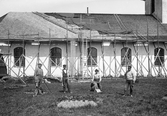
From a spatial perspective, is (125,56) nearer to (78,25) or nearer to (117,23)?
(117,23)

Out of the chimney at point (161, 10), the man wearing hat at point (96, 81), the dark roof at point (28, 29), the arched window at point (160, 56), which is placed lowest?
the man wearing hat at point (96, 81)

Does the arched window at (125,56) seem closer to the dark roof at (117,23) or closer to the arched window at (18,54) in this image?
the dark roof at (117,23)

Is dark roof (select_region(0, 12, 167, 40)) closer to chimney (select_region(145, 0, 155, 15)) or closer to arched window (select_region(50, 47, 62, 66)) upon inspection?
arched window (select_region(50, 47, 62, 66))

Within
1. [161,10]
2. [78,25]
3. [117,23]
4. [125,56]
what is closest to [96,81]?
[125,56]

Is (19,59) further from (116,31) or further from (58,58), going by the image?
(116,31)

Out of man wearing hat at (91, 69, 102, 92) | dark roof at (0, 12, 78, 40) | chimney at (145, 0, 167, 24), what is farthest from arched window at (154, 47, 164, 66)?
man wearing hat at (91, 69, 102, 92)

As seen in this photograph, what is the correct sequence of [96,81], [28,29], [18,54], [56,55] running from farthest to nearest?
1. [56,55]
2. [18,54]
3. [28,29]
4. [96,81]

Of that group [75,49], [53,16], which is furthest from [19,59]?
[53,16]

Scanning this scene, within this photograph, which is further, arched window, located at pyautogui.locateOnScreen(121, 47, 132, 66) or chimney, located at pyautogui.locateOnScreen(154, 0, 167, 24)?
chimney, located at pyautogui.locateOnScreen(154, 0, 167, 24)

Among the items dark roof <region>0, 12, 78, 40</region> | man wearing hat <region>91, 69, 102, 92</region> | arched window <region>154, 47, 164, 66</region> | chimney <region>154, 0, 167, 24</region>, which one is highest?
chimney <region>154, 0, 167, 24</region>

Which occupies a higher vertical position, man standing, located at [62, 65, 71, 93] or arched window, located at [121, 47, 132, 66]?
arched window, located at [121, 47, 132, 66]

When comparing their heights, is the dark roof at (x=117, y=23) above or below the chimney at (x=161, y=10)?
below

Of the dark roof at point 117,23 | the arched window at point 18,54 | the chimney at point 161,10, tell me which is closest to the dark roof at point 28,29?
the arched window at point 18,54

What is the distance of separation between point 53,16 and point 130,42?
922 cm
